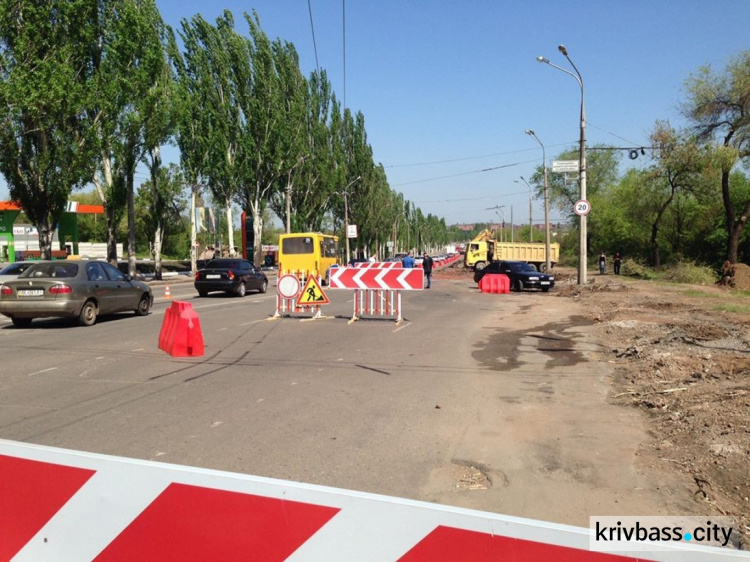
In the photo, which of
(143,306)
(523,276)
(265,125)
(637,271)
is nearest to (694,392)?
(143,306)

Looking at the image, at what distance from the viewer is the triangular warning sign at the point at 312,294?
50.4 ft

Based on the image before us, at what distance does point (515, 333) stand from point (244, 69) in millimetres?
39669

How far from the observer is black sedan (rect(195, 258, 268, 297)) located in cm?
2381

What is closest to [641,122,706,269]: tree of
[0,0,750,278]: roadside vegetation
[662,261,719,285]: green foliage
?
[0,0,750,278]: roadside vegetation

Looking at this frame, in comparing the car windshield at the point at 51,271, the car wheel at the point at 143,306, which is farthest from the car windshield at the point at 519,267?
the car windshield at the point at 51,271

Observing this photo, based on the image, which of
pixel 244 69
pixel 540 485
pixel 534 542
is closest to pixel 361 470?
pixel 540 485

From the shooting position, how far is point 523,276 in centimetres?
2862

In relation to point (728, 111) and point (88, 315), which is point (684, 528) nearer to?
point (88, 315)

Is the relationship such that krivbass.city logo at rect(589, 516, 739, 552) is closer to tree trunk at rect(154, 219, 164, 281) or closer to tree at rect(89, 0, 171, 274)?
tree at rect(89, 0, 171, 274)

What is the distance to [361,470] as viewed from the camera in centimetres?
474

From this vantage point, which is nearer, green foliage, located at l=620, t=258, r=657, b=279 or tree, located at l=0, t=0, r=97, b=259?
tree, located at l=0, t=0, r=97, b=259

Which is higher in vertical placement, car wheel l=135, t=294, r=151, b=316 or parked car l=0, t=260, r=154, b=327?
parked car l=0, t=260, r=154, b=327

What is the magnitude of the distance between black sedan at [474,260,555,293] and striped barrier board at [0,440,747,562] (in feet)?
90.4

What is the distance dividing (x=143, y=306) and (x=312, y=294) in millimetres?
5017
